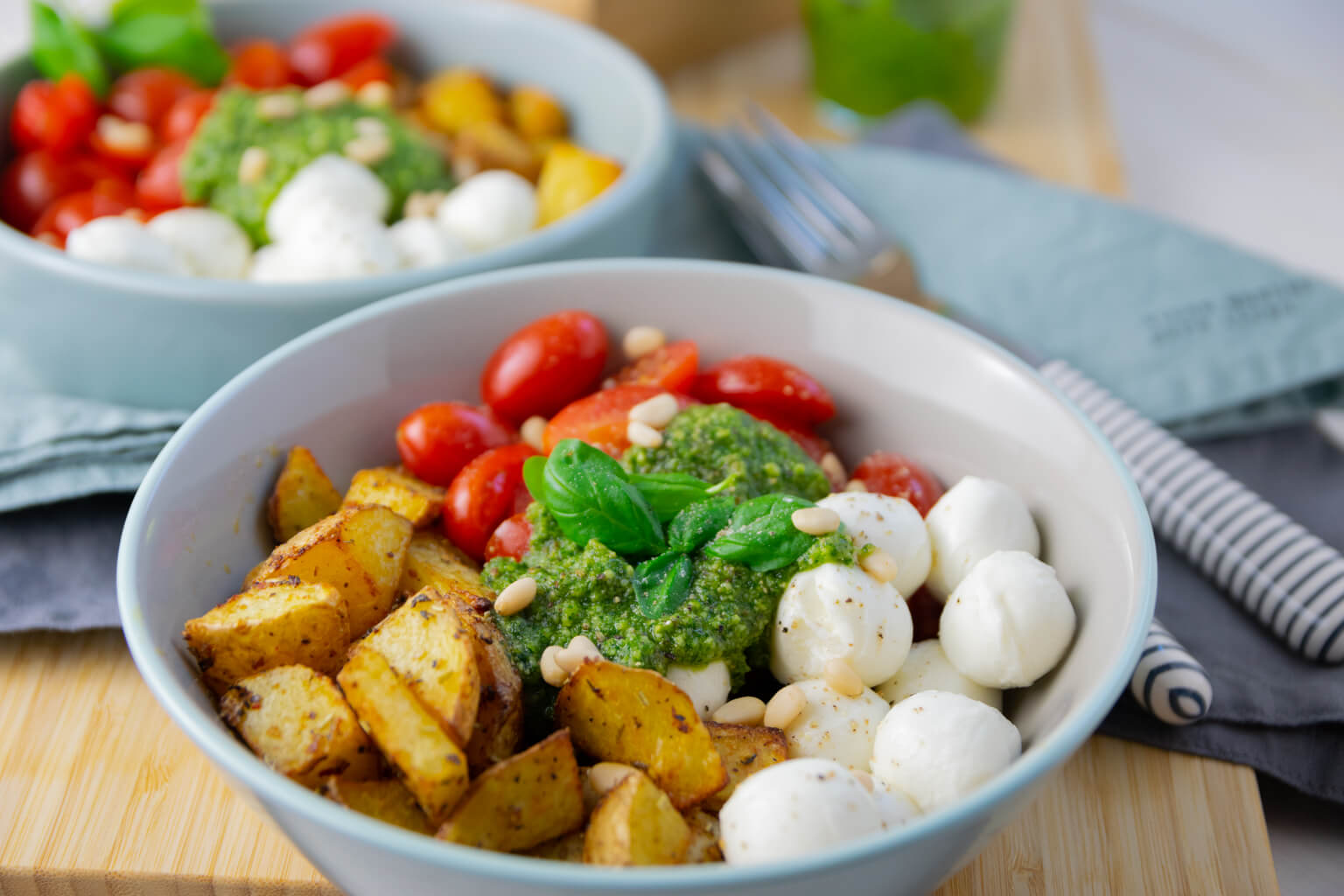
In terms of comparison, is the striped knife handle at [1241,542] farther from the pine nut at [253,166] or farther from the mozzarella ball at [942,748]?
the pine nut at [253,166]

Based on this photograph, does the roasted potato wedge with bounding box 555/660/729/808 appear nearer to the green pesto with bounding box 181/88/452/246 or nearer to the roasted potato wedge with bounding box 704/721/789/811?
the roasted potato wedge with bounding box 704/721/789/811

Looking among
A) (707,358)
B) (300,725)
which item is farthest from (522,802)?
(707,358)

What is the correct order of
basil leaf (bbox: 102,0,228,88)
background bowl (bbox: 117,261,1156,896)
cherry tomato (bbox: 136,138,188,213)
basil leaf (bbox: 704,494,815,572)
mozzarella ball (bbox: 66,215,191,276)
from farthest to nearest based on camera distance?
basil leaf (bbox: 102,0,228,88), cherry tomato (bbox: 136,138,188,213), mozzarella ball (bbox: 66,215,191,276), basil leaf (bbox: 704,494,815,572), background bowl (bbox: 117,261,1156,896)

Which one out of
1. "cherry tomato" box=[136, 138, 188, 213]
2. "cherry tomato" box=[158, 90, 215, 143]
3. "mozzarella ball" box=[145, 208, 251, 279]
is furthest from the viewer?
"cherry tomato" box=[158, 90, 215, 143]

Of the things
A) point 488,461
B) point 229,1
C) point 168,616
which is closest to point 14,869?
point 168,616

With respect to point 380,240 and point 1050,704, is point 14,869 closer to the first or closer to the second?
point 380,240

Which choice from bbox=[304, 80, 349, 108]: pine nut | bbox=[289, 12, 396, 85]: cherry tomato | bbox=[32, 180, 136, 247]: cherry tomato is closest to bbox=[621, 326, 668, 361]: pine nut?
bbox=[304, 80, 349, 108]: pine nut

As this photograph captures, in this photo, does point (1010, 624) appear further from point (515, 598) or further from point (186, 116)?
point (186, 116)

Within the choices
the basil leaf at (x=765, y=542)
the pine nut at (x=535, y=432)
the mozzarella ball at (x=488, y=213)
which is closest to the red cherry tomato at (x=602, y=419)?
the pine nut at (x=535, y=432)

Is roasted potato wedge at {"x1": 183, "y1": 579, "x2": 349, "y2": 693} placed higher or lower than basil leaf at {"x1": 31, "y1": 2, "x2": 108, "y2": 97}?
lower
